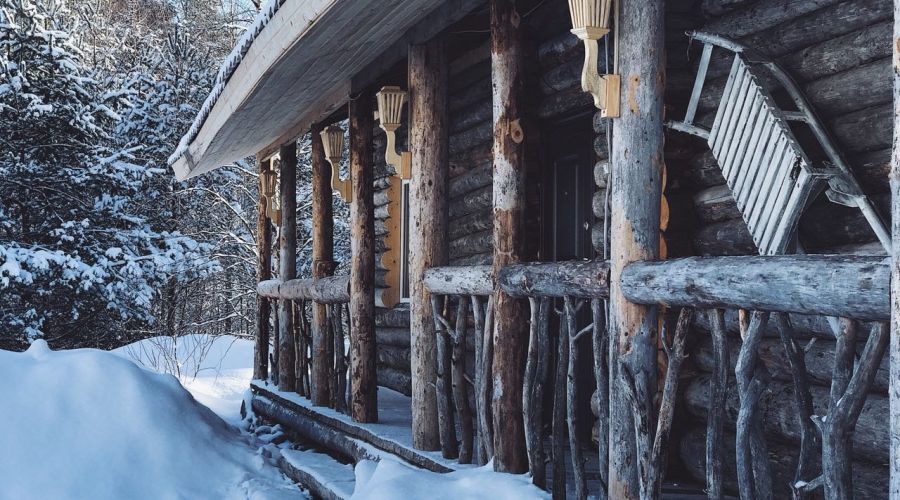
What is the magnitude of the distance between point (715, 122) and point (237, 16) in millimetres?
24815

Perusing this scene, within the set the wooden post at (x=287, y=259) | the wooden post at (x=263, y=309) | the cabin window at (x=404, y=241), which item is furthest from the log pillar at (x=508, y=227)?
the wooden post at (x=263, y=309)

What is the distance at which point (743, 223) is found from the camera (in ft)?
16.3

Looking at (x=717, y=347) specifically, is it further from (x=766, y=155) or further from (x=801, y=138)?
(x=801, y=138)

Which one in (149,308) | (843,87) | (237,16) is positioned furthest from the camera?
(237,16)

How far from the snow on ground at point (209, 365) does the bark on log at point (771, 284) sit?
26.3 feet

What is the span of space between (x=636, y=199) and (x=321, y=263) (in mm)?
5420

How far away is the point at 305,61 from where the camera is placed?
6.48 metres

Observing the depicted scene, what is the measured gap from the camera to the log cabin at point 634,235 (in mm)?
3367

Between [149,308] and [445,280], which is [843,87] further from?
[149,308]

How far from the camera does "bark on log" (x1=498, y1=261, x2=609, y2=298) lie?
4.23 m

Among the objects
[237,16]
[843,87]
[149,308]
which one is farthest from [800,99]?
[237,16]

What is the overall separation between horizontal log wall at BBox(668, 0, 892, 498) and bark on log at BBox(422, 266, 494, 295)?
106 centimetres

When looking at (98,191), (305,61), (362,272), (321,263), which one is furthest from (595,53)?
(98,191)

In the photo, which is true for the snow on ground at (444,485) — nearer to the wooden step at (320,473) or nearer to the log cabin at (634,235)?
the log cabin at (634,235)
